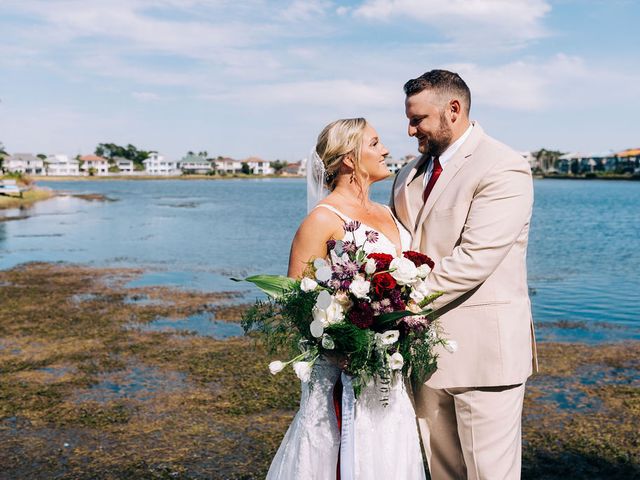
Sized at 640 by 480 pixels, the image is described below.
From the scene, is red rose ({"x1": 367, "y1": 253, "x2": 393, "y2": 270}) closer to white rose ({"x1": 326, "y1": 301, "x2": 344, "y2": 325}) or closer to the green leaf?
white rose ({"x1": 326, "y1": 301, "x2": 344, "y2": 325})

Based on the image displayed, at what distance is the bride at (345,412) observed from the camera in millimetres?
3973

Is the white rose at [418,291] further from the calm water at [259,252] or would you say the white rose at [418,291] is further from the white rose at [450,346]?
the calm water at [259,252]

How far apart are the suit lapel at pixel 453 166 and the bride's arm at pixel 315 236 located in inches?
22.4

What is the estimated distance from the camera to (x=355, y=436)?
3.99 metres

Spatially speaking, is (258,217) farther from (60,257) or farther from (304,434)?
(304,434)

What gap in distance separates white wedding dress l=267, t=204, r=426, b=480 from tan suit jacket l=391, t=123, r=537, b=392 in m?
0.35

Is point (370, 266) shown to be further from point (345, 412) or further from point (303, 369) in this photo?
point (345, 412)

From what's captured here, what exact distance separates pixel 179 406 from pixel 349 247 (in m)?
5.06

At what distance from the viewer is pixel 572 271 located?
70.8 ft

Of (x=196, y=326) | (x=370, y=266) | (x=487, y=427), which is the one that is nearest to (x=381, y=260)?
(x=370, y=266)

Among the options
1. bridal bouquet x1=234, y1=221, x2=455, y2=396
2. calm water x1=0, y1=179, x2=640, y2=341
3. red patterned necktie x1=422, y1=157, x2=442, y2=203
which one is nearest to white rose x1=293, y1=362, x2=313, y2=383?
bridal bouquet x1=234, y1=221, x2=455, y2=396

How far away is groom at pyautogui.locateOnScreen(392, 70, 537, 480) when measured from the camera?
3.88 m

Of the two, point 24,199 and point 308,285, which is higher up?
point 308,285

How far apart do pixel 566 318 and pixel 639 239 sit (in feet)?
71.2
